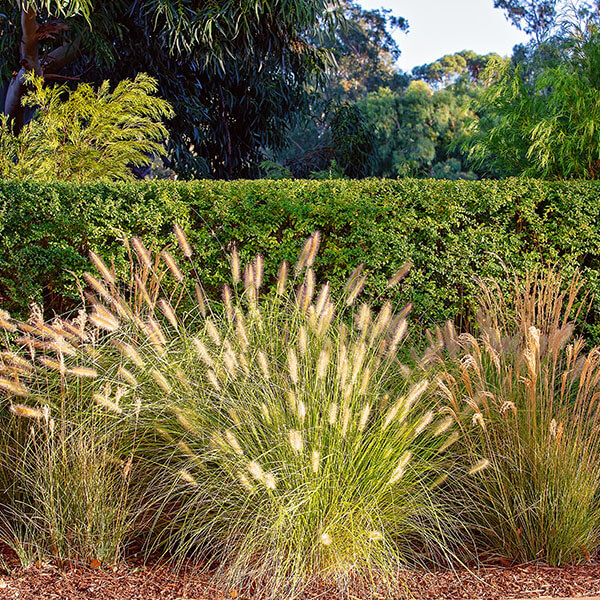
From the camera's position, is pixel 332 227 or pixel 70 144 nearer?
pixel 332 227

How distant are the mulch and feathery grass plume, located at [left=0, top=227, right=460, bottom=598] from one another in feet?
0.33

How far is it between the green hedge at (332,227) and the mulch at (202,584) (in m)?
2.93

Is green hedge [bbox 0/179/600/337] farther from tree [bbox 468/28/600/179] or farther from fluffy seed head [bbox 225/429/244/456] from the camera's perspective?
fluffy seed head [bbox 225/429/244/456]

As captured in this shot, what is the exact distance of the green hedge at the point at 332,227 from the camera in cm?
577

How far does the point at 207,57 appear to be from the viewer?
11000 mm

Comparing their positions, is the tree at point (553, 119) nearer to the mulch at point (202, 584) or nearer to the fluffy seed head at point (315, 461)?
the mulch at point (202, 584)

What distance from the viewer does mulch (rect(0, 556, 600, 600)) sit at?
10.0ft

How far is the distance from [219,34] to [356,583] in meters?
9.80

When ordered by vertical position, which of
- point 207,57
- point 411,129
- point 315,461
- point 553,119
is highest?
point 411,129

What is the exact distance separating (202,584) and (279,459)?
0.66m

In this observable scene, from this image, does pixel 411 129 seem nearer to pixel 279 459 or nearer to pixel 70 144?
pixel 70 144

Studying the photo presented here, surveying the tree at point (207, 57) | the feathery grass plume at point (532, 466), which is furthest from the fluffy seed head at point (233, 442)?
the tree at point (207, 57)

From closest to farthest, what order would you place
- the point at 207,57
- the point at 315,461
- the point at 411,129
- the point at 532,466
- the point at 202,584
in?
the point at 315,461, the point at 202,584, the point at 532,466, the point at 207,57, the point at 411,129

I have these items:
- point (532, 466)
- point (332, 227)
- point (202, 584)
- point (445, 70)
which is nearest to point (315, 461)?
point (202, 584)
